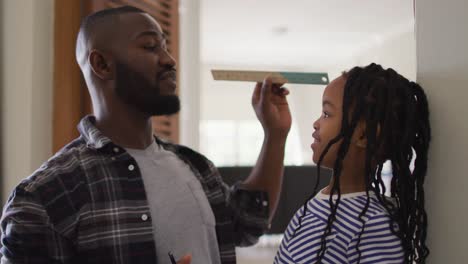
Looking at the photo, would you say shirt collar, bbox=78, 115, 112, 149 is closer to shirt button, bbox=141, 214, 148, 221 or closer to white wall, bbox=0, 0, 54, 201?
shirt button, bbox=141, 214, 148, 221

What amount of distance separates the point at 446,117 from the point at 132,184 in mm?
611

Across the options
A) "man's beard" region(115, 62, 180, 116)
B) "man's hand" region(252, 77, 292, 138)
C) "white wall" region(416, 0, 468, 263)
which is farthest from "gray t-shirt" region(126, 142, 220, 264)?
"white wall" region(416, 0, 468, 263)

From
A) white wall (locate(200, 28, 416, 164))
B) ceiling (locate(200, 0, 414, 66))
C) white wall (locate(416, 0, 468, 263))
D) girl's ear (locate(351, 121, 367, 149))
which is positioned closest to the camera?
white wall (locate(416, 0, 468, 263))

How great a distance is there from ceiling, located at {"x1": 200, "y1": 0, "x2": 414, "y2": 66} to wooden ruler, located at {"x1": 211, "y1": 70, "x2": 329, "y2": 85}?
113 inches

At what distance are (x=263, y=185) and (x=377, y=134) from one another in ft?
1.88

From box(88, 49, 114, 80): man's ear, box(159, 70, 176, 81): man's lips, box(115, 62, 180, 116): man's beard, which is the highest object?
box(88, 49, 114, 80): man's ear

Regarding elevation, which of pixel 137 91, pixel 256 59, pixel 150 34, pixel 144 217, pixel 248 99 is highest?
pixel 256 59

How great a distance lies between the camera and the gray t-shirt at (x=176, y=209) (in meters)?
0.95

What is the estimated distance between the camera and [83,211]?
2.90ft

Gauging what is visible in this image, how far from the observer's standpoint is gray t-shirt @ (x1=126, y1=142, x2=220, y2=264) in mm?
954

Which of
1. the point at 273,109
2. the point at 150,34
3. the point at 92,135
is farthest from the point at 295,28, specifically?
the point at 92,135

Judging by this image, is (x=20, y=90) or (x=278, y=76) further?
(x=20, y=90)

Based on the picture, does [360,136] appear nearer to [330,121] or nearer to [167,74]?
[330,121]

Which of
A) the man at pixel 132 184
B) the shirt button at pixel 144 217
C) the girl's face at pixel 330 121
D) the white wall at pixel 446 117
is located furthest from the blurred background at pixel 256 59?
the shirt button at pixel 144 217
